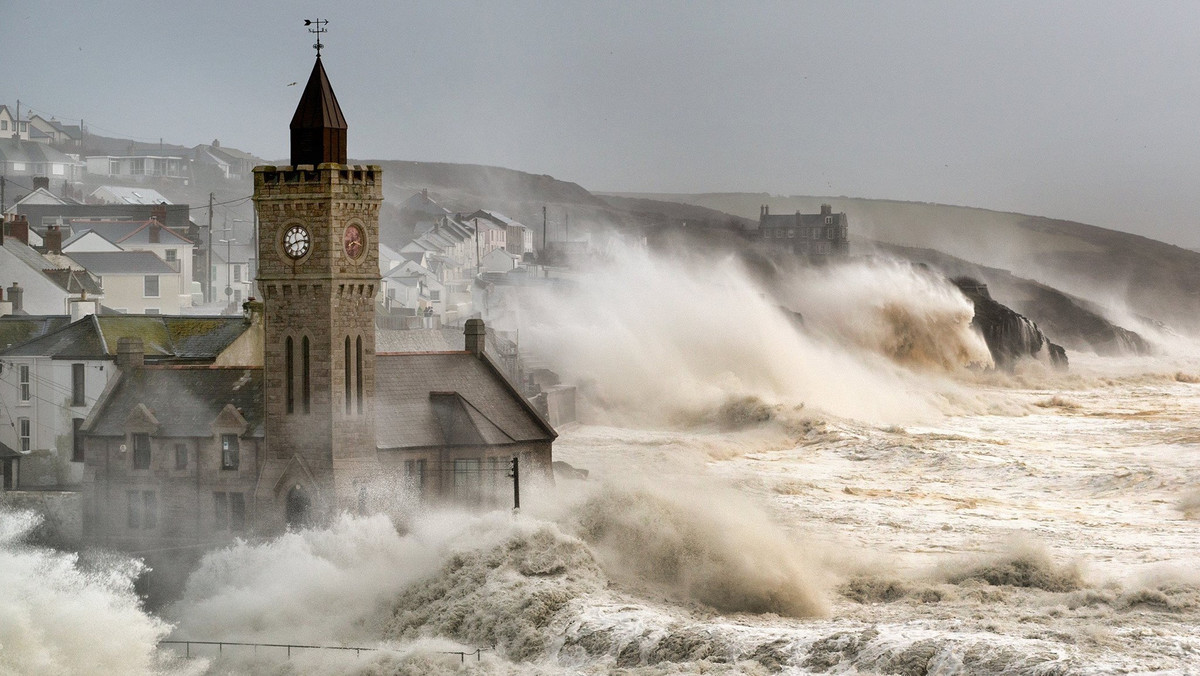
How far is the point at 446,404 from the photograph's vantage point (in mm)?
48312

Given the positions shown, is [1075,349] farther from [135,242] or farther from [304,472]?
[304,472]

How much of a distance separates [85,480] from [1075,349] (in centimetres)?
15019

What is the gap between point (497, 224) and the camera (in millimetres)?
150500

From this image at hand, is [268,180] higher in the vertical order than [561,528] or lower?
higher

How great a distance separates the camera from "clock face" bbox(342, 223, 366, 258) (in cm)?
4459

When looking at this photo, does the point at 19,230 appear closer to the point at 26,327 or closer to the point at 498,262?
the point at 26,327

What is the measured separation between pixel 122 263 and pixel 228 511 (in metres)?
44.1

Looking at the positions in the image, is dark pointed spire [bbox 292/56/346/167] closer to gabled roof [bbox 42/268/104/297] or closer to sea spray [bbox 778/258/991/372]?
gabled roof [bbox 42/268/104/297]

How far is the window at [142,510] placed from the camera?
45719 mm

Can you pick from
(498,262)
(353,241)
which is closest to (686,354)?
(498,262)

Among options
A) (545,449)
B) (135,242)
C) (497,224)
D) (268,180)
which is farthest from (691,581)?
(497,224)

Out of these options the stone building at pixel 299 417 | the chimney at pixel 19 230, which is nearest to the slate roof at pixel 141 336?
the stone building at pixel 299 417

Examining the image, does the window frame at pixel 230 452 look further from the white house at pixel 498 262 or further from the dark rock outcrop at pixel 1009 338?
the dark rock outcrop at pixel 1009 338

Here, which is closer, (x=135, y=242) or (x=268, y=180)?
(x=268, y=180)
